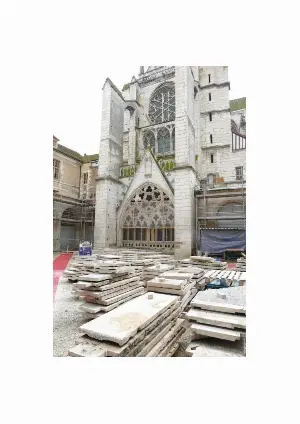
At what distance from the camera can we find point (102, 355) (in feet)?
7.77

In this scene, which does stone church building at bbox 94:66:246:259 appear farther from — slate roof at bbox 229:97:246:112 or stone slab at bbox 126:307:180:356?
stone slab at bbox 126:307:180:356

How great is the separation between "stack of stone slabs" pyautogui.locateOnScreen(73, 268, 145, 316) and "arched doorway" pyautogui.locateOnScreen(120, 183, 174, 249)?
7385 millimetres

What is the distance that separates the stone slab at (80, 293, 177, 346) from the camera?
2520 mm

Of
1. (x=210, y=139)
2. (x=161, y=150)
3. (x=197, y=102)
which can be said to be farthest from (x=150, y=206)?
(x=197, y=102)

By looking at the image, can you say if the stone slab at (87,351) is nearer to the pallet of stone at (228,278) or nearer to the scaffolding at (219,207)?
the pallet of stone at (228,278)

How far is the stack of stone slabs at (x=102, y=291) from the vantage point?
156 inches

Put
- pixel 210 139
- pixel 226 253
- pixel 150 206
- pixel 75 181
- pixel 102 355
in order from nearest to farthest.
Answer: pixel 102 355
pixel 226 253
pixel 150 206
pixel 210 139
pixel 75 181

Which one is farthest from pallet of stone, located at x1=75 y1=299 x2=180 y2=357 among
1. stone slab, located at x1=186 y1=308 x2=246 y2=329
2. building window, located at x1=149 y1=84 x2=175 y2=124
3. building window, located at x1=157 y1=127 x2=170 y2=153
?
building window, located at x1=149 y1=84 x2=175 y2=124

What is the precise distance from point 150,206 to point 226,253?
4664 millimetres

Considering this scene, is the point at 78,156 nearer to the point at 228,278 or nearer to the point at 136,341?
the point at 228,278
